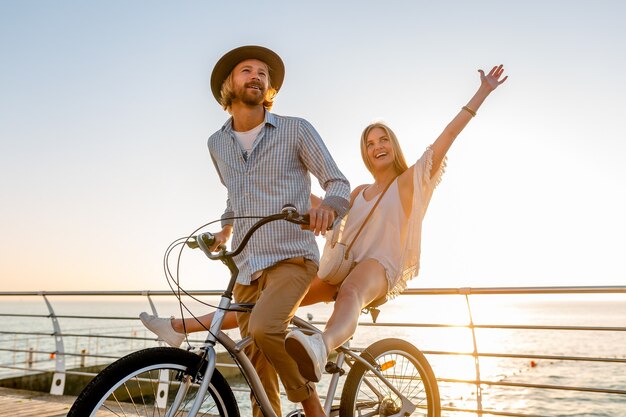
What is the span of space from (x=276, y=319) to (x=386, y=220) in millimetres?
969

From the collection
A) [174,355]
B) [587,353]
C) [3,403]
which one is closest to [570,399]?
[587,353]

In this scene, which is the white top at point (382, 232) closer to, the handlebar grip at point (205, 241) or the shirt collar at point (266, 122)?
the shirt collar at point (266, 122)

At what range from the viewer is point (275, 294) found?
199 cm

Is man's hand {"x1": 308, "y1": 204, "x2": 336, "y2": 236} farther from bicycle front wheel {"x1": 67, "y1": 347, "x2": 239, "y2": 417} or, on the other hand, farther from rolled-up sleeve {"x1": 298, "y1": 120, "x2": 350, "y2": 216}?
bicycle front wheel {"x1": 67, "y1": 347, "x2": 239, "y2": 417}

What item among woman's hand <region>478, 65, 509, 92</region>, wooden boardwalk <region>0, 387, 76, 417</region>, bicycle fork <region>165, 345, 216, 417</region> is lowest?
wooden boardwalk <region>0, 387, 76, 417</region>

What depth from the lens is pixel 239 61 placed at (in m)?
2.37

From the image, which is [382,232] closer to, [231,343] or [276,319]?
[276,319]

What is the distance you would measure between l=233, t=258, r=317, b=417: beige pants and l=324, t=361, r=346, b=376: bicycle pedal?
0.28 meters

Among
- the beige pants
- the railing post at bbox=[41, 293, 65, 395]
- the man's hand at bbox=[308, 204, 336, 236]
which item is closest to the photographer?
the man's hand at bbox=[308, 204, 336, 236]

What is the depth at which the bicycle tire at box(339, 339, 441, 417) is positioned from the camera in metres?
2.52

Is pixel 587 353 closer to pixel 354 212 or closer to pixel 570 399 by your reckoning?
pixel 570 399

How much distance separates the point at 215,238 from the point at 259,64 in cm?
77

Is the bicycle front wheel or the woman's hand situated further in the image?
the woman's hand

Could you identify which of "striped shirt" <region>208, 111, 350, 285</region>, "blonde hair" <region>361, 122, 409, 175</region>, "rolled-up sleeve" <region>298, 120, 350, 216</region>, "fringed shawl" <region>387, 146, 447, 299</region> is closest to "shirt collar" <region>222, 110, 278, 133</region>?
"striped shirt" <region>208, 111, 350, 285</region>
